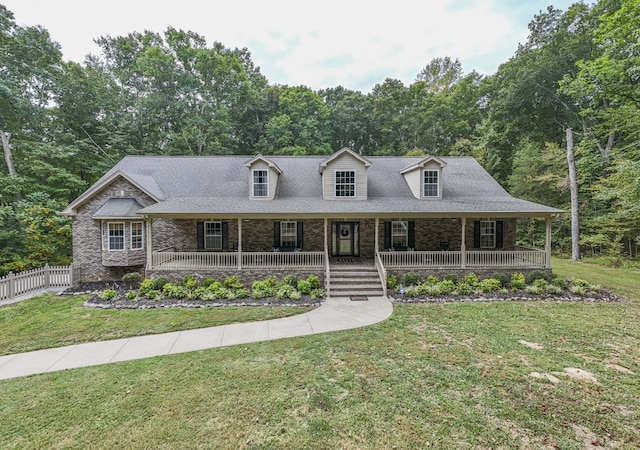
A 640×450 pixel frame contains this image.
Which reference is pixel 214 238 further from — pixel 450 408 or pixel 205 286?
pixel 450 408

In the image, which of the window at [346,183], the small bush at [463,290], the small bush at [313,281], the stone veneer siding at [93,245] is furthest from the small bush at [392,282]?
the stone veneer siding at [93,245]

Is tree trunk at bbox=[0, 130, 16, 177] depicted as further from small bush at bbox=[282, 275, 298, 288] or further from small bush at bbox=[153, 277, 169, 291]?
small bush at bbox=[282, 275, 298, 288]

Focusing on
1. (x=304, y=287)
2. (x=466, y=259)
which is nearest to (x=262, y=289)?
(x=304, y=287)

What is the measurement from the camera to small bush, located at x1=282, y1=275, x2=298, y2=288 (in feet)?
36.1

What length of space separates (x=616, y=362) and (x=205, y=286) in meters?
12.2

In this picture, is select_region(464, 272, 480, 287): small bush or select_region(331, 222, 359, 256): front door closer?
select_region(464, 272, 480, 287): small bush

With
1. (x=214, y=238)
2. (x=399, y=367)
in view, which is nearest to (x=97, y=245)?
(x=214, y=238)

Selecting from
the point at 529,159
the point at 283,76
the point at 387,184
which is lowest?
the point at 387,184

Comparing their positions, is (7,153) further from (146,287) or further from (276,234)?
(276,234)

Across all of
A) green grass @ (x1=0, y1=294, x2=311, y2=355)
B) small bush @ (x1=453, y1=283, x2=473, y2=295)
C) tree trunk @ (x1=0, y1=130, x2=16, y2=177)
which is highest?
tree trunk @ (x1=0, y1=130, x2=16, y2=177)

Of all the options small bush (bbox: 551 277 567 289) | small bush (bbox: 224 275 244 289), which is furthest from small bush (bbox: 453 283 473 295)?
small bush (bbox: 224 275 244 289)

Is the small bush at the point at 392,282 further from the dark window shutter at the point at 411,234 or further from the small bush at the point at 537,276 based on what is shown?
the small bush at the point at 537,276

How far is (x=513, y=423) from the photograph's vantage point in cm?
391

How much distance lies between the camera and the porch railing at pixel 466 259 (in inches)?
461
